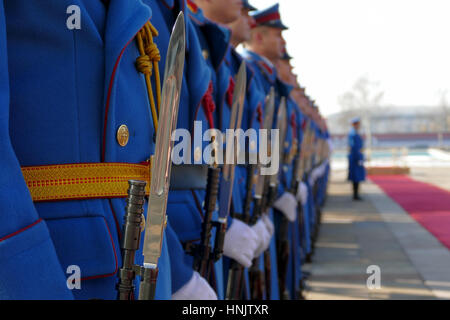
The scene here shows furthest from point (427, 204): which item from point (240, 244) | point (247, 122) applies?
point (240, 244)

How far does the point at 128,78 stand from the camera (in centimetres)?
122

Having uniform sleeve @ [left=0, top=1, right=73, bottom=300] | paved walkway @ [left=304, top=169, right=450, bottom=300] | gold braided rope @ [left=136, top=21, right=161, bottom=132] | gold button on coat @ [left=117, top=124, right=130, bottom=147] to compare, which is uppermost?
gold braided rope @ [left=136, top=21, right=161, bottom=132]

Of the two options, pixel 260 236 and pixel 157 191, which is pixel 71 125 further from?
pixel 260 236

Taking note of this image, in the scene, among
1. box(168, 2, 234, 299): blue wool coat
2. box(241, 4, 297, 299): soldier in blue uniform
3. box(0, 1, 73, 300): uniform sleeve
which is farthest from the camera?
box(241, 4, 297, 299): soldier in blue uniform

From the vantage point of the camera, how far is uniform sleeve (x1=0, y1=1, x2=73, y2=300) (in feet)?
A: 3.00

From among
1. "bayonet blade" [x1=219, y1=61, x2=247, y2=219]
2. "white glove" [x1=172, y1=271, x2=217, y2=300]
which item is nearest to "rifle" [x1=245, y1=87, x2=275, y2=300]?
"bayonet blade" [x1=219, y1=61, x2=247, y2=219]

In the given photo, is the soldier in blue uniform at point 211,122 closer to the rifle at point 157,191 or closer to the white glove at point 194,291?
the white glove at point 194,291

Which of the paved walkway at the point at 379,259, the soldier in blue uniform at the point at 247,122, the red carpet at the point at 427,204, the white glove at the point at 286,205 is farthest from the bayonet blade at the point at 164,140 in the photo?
the red carpet at the point at 427,204

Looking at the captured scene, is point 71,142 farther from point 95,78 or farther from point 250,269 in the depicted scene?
point 250,269

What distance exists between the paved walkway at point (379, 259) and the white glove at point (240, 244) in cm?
227

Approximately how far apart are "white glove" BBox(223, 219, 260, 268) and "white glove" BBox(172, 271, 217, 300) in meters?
0.48

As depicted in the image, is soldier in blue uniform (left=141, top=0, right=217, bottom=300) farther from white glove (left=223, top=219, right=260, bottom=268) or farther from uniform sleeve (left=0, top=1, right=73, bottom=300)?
uniform sleeve (left=0, top=1, right=73, bottom=300)
